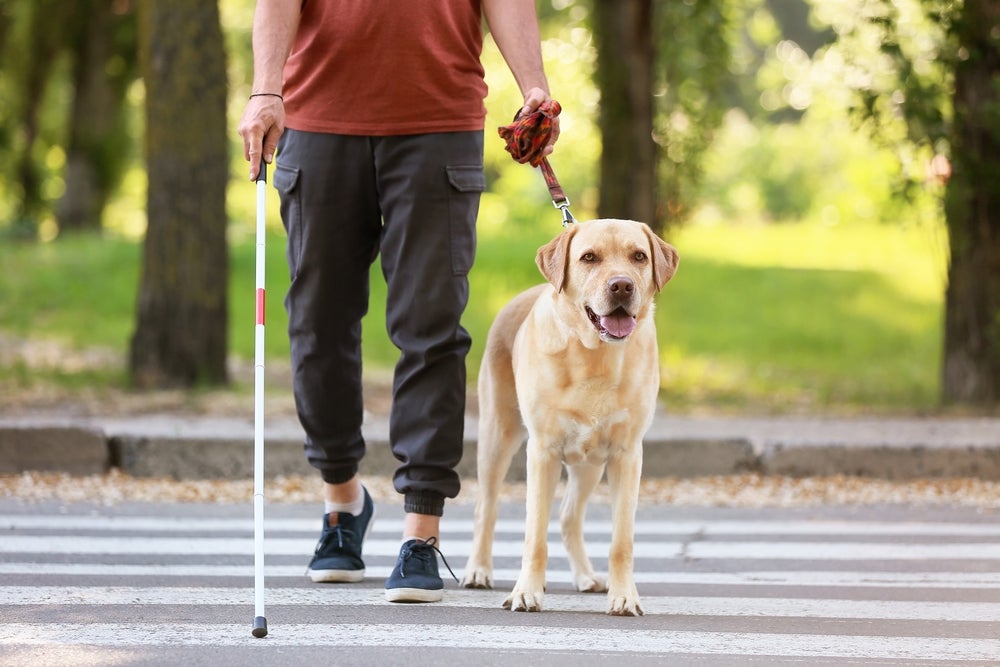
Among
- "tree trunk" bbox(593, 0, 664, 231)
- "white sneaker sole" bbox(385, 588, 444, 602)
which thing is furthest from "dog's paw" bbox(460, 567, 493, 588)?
"tree trunk" bbox(593, 0, 664, 231)

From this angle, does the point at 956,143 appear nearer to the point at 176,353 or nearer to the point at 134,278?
the point at 176,353

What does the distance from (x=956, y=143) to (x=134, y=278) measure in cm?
1058

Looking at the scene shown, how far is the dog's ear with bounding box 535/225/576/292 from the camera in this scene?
4.43 metres

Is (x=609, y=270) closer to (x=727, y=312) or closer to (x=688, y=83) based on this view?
(x=688, y=83)

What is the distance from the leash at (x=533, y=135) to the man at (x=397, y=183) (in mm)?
43

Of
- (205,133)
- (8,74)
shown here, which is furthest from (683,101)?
(8,74)

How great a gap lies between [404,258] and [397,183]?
0.79 feet

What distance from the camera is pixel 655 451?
7.44m

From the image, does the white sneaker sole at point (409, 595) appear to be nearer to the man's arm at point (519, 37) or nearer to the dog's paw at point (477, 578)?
the dog's paw at point (477, 578)

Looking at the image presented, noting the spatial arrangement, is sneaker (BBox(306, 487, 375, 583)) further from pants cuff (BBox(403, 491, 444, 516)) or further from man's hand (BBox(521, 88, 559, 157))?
man's hand (BBox(521, 88, 559, 157))

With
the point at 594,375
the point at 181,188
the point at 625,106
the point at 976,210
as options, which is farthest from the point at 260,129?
the point at 625,106

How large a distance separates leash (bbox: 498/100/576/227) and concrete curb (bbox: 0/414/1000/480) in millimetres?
2825

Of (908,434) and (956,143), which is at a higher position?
(956,143)

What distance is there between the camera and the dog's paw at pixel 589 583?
191 inches
